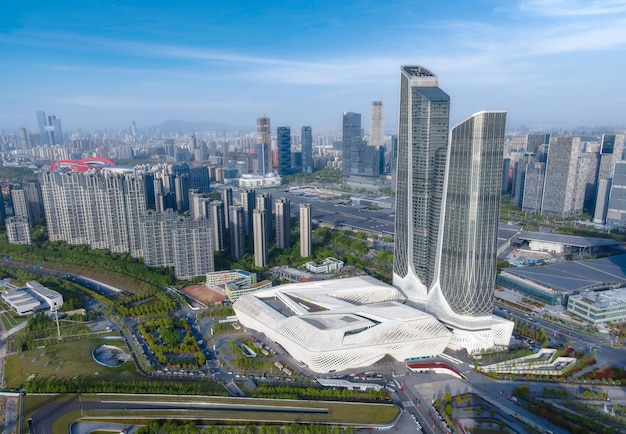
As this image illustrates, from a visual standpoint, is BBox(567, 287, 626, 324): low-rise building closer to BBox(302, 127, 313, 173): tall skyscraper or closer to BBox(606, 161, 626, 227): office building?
BBox(606, 161, 626, 227): office building

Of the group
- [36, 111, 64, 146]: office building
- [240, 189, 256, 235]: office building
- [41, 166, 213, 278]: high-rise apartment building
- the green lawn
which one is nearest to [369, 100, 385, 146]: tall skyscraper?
[240, 189, 256, 235]: office building

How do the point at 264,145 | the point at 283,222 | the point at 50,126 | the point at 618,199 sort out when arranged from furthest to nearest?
1. the point at 50,126
2. the point at 264,145
3. the point at 618,199
4. the point at 283,222

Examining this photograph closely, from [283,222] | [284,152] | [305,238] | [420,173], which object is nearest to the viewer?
[420,173]

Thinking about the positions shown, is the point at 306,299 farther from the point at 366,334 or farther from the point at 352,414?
the point at 352,414

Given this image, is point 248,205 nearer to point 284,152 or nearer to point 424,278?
point 424,278

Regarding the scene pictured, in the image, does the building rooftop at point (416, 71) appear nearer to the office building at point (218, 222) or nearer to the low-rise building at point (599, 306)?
the low-rise building at point (599, 306)

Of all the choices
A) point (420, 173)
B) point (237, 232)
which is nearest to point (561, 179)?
point (420, 173)
